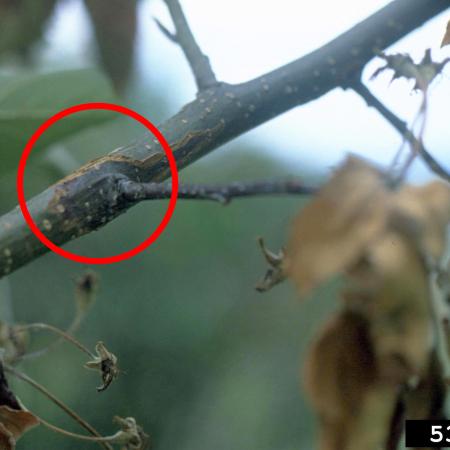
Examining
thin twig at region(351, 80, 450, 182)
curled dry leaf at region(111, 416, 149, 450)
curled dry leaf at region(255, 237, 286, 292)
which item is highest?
thin twig at region(351, 80, 450, 182)

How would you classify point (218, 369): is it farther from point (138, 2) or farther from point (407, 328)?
point (407, 328)

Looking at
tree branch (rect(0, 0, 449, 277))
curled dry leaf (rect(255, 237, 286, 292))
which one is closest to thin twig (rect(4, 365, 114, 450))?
tree branch (rect(0, 0, 449, 277))

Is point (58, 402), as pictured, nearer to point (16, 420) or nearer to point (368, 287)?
point (16, 420)

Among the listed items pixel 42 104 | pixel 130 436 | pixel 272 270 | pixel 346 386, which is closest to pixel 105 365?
pixel 130 436

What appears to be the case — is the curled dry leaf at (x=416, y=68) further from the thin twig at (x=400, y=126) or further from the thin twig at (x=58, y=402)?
the thin twig at (x=58, y=402)

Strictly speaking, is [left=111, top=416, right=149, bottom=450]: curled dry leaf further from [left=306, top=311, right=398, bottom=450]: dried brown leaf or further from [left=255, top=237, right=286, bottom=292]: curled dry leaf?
[left=306, top=311, right=398, bottom=450]: dried brown leaf

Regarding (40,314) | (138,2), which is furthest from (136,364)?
(138,2)
